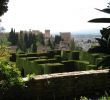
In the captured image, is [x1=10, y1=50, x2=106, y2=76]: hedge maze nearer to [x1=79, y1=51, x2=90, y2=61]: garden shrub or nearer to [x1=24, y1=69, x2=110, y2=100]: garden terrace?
[x1=79, y1=51, x2=90, y2=61]: garden shrub

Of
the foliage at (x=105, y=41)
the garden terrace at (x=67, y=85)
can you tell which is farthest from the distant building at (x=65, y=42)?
the foliage at (x=105, y=41)

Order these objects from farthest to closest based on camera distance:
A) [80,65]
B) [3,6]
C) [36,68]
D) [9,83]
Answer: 1. [80,65]
2. [36,68]
3. [3,6]
4. [9,83]

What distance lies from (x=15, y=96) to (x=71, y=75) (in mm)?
1408

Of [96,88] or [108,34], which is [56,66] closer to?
[96,88]

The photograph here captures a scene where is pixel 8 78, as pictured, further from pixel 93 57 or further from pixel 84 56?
pixel 84 56

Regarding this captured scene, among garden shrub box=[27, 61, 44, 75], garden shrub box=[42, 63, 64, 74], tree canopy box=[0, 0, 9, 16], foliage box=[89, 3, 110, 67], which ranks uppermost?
tree canopy box=[0, 0, 9, 16]

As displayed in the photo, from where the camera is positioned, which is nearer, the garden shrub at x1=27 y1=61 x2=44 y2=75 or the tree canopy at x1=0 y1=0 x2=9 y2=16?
the tree canopy at x1=0 y1=0 x2=9 y2=16

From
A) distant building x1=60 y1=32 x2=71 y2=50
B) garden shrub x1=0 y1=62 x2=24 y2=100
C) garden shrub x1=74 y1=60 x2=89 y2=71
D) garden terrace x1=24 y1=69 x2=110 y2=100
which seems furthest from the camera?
distant building x1=60 y1=32 x2=71 y2=50

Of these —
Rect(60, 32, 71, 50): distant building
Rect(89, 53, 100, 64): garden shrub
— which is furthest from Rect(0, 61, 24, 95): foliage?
Rect(60, 32, 71, 50): distant building

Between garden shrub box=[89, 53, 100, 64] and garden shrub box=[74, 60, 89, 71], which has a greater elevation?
garden shrub box=[89, 53, 100, 64]

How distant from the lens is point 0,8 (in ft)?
39.3

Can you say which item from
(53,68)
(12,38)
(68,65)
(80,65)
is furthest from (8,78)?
(12,38)

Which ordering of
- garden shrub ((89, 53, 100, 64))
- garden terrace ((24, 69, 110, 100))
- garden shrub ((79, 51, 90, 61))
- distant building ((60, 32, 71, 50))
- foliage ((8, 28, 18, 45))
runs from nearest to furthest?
1. garden terrace ((24, 69, 110, 100))
2. garden shrub ((89, 53, 100, 64))
3. garden shrub ((79, 51, 90, 61))
4. distant building ((60, 32, 71, 50))
5. foliage ((8, 28, 18, 45))

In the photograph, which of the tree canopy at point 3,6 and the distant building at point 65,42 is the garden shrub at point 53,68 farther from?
the distant building at point 65,42
